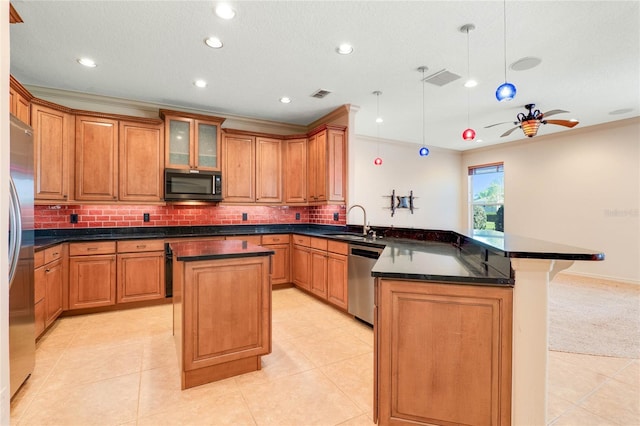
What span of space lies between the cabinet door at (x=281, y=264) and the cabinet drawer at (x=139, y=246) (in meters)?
1.55

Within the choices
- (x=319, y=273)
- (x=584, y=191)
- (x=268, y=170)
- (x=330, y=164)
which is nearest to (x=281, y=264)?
(x=319, y=273)

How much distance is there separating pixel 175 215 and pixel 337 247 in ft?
8.42

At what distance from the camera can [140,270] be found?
3822mm

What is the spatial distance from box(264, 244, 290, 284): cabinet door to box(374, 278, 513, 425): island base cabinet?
10.5ft

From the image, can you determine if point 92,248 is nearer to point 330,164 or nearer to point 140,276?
point 140,276

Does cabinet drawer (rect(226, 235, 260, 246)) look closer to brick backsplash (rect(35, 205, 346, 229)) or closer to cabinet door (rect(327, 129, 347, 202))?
brick backsplash (rect(35, 205, 346, 229))

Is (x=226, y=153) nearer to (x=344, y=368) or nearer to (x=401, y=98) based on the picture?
(x=401, y=98)

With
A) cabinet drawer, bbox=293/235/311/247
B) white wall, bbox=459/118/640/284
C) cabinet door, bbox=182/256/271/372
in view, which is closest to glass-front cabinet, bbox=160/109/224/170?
cabinet drawer, bbox=293/235/311/247

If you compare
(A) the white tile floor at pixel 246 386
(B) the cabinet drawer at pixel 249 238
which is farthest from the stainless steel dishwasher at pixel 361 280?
(B) the cabinet drawer at pixel 249 238

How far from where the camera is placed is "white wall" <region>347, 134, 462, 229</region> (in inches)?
260

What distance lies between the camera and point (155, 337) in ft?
9.77

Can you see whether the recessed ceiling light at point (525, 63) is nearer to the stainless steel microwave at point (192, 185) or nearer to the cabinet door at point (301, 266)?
the cabinet door at point (301, 266)

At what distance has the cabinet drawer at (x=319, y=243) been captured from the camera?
13.2ft

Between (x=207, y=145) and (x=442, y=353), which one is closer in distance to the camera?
(x=442, y=353)
